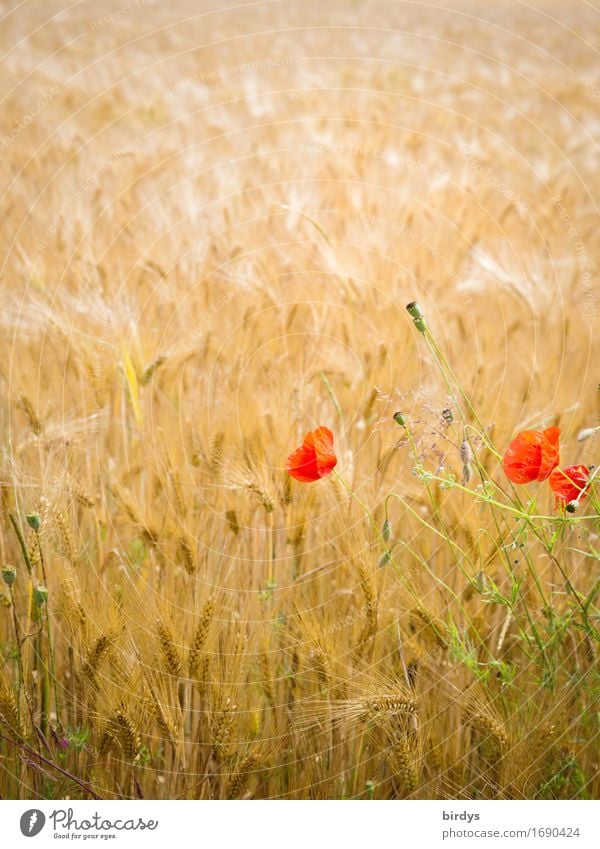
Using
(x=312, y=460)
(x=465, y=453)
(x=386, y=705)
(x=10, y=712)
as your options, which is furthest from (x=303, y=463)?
(x=10, y=712)

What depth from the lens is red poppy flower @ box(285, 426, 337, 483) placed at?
37.4 inches

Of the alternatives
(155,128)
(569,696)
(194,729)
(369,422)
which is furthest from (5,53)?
(569,696)

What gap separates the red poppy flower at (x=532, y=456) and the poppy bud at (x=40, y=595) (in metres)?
0.55

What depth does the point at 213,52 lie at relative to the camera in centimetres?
312

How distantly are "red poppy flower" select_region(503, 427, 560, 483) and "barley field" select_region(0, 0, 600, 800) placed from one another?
4cm

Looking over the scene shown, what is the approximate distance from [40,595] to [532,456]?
0.59m

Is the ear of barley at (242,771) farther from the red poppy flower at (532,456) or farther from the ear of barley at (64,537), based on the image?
the red poppy flower at (532,456)

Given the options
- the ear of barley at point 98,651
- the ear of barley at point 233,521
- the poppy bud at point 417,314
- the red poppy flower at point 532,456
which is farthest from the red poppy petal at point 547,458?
the ear of barley at point 98,651

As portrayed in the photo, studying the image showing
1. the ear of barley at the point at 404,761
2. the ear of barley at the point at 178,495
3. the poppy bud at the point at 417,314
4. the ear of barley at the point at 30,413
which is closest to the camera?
the poppy bud at the point at 417,314

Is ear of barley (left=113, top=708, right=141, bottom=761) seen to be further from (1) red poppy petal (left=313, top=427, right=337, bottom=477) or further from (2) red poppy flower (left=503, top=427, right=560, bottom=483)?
(2) red poppy flower (left=503, top=427, right=560, bottom=483)

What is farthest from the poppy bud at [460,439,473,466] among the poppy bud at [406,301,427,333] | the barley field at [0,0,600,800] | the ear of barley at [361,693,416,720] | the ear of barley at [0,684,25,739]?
the ear of barley at [0,684,25,739]

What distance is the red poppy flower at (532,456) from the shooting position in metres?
0.94

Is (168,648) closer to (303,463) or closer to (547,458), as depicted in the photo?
(303,463)
